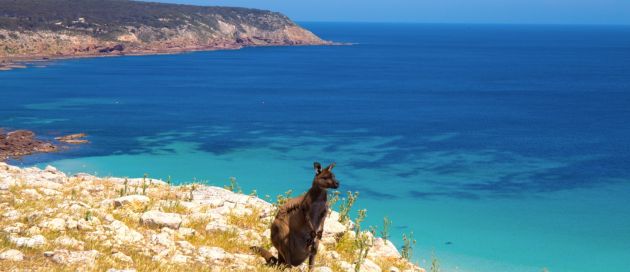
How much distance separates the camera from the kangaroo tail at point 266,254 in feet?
35.9

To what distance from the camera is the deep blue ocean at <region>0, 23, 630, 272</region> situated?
131ft

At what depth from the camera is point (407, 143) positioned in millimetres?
63625

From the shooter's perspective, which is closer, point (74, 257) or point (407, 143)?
point (74, 257)

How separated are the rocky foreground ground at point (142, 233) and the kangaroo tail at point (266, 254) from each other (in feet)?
0.45

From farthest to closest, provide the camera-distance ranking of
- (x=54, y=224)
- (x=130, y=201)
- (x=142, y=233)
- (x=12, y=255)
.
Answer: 1. (x=130, y=201)
2. (x=142, y=233)
3. (x=54, y=224)
4. (x=12, y=255)

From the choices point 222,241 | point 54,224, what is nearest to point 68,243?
point 54,224

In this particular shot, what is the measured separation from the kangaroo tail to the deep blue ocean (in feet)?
58.0

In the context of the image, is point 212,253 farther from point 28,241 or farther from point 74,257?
point 28,241

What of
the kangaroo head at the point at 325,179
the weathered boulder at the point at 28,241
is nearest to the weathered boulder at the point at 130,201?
the weathered boulder at the point at 28,241

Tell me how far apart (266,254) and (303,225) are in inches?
60.4

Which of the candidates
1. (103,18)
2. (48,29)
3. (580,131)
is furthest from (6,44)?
(580,131)

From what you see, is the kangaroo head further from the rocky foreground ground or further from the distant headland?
the distant headland

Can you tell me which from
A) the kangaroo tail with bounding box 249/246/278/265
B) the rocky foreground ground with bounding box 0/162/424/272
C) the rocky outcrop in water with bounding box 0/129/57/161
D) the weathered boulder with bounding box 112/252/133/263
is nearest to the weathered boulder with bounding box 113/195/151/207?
the rocky foreground ground with bounding box 0/162/424/272

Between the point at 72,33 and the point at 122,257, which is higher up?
A: the point at 122,257
